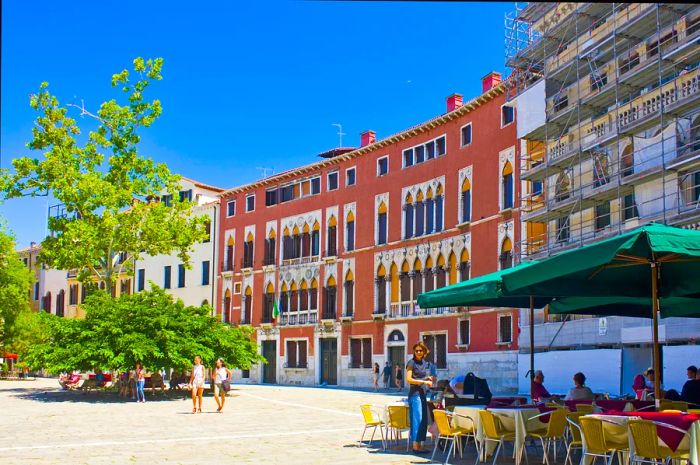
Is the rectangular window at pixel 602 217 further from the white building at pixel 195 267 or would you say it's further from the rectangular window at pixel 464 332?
the white building at pixel 195 267

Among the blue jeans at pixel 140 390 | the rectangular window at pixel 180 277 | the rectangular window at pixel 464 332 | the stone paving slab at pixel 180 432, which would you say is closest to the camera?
the stone paving slab at pixel 180 432

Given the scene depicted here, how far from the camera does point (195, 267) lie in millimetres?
57281

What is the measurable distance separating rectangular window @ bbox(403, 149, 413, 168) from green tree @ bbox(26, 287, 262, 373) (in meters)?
14.8

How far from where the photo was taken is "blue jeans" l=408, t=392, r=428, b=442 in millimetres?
12578

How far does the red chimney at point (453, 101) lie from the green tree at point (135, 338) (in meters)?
16.7

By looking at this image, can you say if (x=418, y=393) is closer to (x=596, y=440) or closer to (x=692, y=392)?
(x=596, y=440)

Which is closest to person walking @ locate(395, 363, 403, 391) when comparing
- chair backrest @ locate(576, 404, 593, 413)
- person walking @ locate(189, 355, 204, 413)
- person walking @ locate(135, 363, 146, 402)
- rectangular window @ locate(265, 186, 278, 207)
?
person walking @ locate(135, 363, 146, 402)

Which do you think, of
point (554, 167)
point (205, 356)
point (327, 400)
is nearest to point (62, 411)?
point (205, 356)

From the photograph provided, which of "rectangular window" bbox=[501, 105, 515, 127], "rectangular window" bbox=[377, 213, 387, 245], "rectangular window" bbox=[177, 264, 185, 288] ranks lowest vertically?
"rectangular window" bbox=[177, 264, 185, 288]

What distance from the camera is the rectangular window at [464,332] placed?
3722 centimetres

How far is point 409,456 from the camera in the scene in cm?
1235

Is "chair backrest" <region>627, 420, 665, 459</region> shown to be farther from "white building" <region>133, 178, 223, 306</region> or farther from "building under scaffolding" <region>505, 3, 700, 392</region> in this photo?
"white building" <region>133, 178, 223, 306</region>

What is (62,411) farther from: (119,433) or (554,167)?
(554,167)

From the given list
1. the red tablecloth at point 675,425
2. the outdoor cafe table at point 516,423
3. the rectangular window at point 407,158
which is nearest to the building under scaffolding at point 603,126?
the rectangular window at point 407,158
